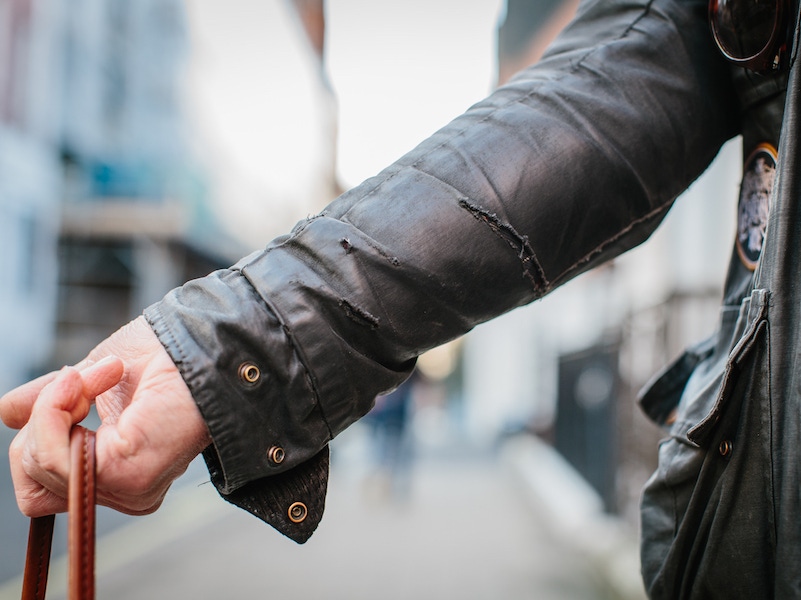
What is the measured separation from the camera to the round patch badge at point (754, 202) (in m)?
1.13

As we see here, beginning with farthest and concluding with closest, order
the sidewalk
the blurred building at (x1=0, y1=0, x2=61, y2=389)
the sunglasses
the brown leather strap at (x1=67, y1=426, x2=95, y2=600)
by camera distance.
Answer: the blurred building at (x1=0, y1=0, x2=61, y2=389) → the sidewalk → the sunglasses → the brown leather strap at (x1=67, y1=426, x2=95, y2=600)

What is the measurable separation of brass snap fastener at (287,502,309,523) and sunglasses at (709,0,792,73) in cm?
95

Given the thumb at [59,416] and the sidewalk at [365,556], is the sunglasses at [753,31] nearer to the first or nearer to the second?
the thumb at [59,416]

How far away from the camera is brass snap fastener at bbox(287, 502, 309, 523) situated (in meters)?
1.01

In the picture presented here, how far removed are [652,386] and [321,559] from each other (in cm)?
488

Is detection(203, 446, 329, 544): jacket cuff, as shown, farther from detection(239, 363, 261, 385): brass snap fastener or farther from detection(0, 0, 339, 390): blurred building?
detection(0, 0, 339, 390): blurred building

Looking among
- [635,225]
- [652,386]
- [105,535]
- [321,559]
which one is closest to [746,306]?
[635,225]

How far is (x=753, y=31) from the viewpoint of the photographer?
1062 millimetres

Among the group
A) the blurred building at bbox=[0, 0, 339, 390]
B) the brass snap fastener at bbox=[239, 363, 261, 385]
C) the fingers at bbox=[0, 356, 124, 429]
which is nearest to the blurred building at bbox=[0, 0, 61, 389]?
the blurred building at bbox=[0, 0, 339, 390]

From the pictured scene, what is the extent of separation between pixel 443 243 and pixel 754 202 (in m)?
0.57

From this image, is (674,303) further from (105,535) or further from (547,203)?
(105,535)

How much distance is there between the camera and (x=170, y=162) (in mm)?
18922

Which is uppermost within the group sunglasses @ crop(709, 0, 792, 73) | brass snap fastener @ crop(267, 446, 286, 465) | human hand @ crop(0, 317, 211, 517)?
sunglasses @ crop(709, 0, 792, 73)

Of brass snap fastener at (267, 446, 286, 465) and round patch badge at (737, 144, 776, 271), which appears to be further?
round patch badge at (737, 144, 776, 271)
